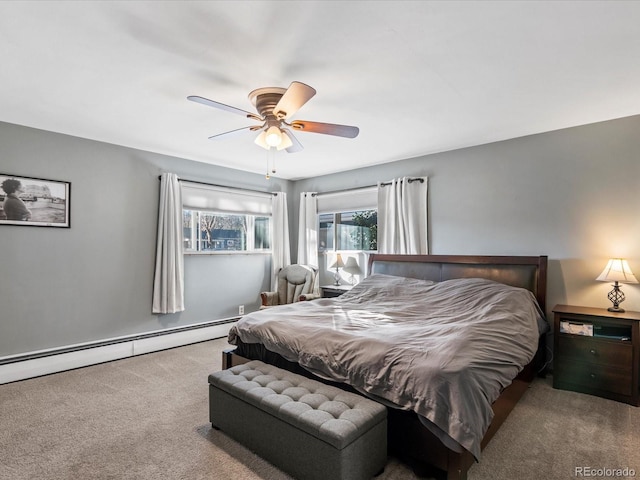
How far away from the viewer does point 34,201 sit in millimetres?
3502

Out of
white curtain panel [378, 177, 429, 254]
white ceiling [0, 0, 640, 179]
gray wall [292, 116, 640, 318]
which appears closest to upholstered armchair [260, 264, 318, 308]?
white curtain panel [378, 177, 429, 254]

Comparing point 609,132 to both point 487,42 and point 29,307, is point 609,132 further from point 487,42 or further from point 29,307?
point 29,307

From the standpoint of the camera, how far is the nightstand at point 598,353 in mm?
2805

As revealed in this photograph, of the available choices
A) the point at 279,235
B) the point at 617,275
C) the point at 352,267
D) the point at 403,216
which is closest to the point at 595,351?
the point at 617,275

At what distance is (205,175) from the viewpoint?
491cm

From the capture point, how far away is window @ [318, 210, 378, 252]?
5180 millimetres

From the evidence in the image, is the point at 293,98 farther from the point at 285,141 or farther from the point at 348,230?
the point at 348,230

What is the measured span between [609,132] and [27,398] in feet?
18.6

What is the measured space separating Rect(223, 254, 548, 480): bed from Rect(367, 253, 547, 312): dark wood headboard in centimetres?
1

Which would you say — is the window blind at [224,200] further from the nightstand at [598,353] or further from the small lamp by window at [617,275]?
the small lamp by window at [617,275]

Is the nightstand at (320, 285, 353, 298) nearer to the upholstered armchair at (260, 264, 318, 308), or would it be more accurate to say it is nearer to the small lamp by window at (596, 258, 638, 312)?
the upholstered armchair at (260, 264, 318, 308)

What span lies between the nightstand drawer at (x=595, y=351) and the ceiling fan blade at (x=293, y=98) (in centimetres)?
Answer: 301

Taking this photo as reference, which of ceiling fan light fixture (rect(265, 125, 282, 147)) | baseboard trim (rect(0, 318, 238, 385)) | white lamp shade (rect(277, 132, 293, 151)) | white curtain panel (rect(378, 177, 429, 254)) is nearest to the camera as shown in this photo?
ceiling fan light fixture (rect(265, 125, 282, 147))

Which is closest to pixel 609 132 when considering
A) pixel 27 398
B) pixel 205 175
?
pixel 205 175
